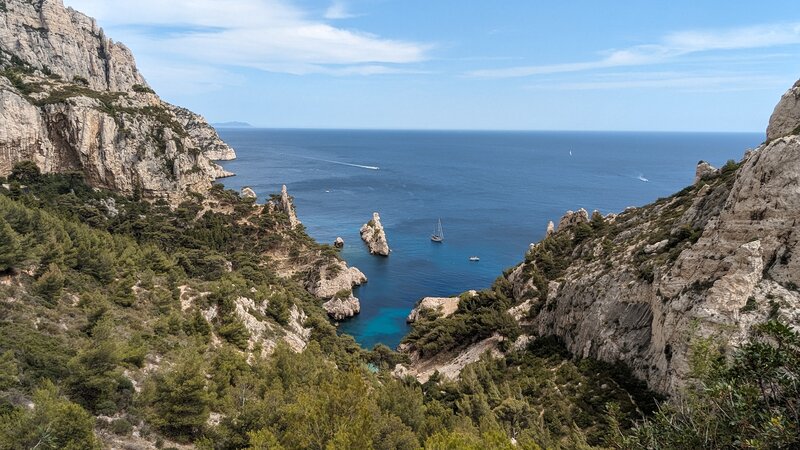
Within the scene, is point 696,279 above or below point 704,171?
below

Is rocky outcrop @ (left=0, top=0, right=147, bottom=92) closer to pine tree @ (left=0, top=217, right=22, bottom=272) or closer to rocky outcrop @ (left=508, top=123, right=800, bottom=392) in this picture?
pine tree @ (left=0, top=217, right=22, bottom=272)

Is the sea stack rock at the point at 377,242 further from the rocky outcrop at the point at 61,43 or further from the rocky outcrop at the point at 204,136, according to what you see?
the rocky outcrop at the point at 204,136

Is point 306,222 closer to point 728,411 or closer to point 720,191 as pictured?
point 720,191

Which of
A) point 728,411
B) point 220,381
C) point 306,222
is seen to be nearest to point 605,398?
point 728,411

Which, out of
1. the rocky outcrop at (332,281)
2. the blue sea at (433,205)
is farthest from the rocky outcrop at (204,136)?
the rocky outcrop at (332,281)

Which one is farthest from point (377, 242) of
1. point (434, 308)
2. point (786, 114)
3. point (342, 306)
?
point (786, 114)

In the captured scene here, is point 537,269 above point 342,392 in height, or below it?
below

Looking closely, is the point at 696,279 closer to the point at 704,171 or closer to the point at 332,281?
the point at 704,171
